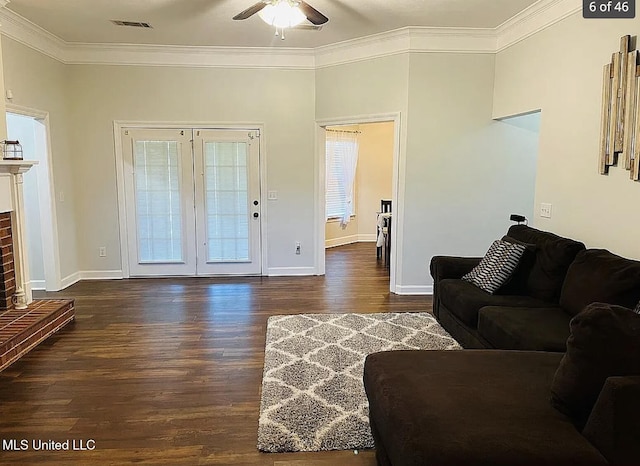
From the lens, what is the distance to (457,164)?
529 cm

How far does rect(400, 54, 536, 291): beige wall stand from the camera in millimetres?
5188

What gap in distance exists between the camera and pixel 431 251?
214 inches

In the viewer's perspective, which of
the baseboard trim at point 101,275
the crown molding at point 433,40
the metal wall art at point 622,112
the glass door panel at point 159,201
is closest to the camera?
the metal wall art at point 622,112

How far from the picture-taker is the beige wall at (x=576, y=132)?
322 centimetres

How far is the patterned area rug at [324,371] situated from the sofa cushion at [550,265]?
31.2 inches

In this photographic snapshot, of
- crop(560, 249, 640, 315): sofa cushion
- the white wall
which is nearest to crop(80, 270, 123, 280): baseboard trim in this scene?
the white wall

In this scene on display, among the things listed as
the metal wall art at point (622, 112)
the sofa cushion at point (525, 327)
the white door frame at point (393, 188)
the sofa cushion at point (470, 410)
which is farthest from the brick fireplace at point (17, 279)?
the metal wall art at point (622, 112)

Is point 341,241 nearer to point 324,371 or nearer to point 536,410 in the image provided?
point 324,371

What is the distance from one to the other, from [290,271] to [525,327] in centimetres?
398

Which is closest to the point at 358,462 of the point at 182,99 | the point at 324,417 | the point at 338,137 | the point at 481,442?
the point at 324,417

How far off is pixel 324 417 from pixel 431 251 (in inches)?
124

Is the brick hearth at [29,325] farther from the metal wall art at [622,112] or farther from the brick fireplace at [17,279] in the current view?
the metal wall art at [622,112]

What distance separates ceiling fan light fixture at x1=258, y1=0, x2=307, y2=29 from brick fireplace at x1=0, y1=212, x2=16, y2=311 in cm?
289

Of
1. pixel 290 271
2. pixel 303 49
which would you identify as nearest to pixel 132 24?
pixel 303 49
